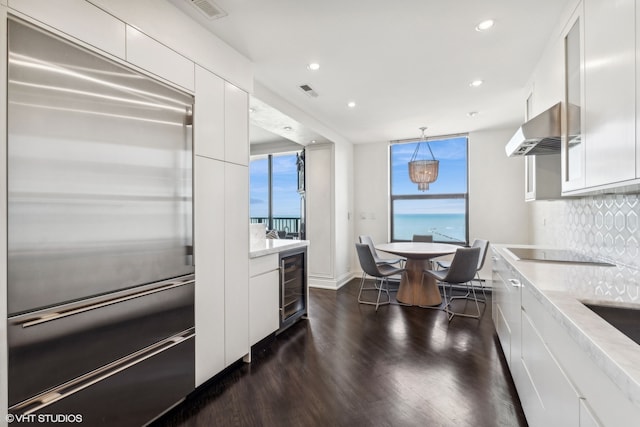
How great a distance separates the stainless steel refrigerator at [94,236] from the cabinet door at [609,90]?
2.26 metres

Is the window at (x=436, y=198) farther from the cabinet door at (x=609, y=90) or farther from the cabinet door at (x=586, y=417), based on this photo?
the cabinet door at (x=586, y=417)

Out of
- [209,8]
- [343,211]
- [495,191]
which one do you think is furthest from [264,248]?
[495,191]

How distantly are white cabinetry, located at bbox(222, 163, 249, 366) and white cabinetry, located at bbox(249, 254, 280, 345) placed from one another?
0.29ft

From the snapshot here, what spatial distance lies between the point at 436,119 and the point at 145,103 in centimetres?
390

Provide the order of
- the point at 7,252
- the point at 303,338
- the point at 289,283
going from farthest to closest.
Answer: the point at 289,283 < the point at 303,338 < the point at 7,252

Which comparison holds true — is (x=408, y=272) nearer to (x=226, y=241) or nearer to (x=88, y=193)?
(x=226, y=241)

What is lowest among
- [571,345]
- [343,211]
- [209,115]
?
[571,345]

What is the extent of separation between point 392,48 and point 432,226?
3746mm

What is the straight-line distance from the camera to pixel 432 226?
5504mm

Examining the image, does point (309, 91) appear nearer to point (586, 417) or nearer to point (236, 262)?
point (236, 262)

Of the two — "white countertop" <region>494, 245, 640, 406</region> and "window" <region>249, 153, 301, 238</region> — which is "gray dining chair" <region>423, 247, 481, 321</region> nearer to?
"white countertop" <region>494, 245, 640, 406</region>

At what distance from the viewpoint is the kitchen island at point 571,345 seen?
78 cm

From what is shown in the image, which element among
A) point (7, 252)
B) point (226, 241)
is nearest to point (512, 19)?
point (226, 241)

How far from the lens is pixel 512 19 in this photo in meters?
2.10
